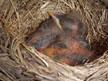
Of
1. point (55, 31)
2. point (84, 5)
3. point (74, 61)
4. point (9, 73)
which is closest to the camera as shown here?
point (9, 73)

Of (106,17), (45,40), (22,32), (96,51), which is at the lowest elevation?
(96,51)

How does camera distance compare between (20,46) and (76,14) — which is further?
(76,14)

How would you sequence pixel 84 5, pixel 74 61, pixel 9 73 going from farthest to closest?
pixel 84 5 < pixel 74 61 < pixel 9 73

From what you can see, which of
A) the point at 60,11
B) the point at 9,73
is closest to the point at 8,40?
the point at 9,73

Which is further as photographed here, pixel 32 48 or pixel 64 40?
pixel 64 40

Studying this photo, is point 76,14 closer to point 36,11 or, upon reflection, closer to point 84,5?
point 84,5
